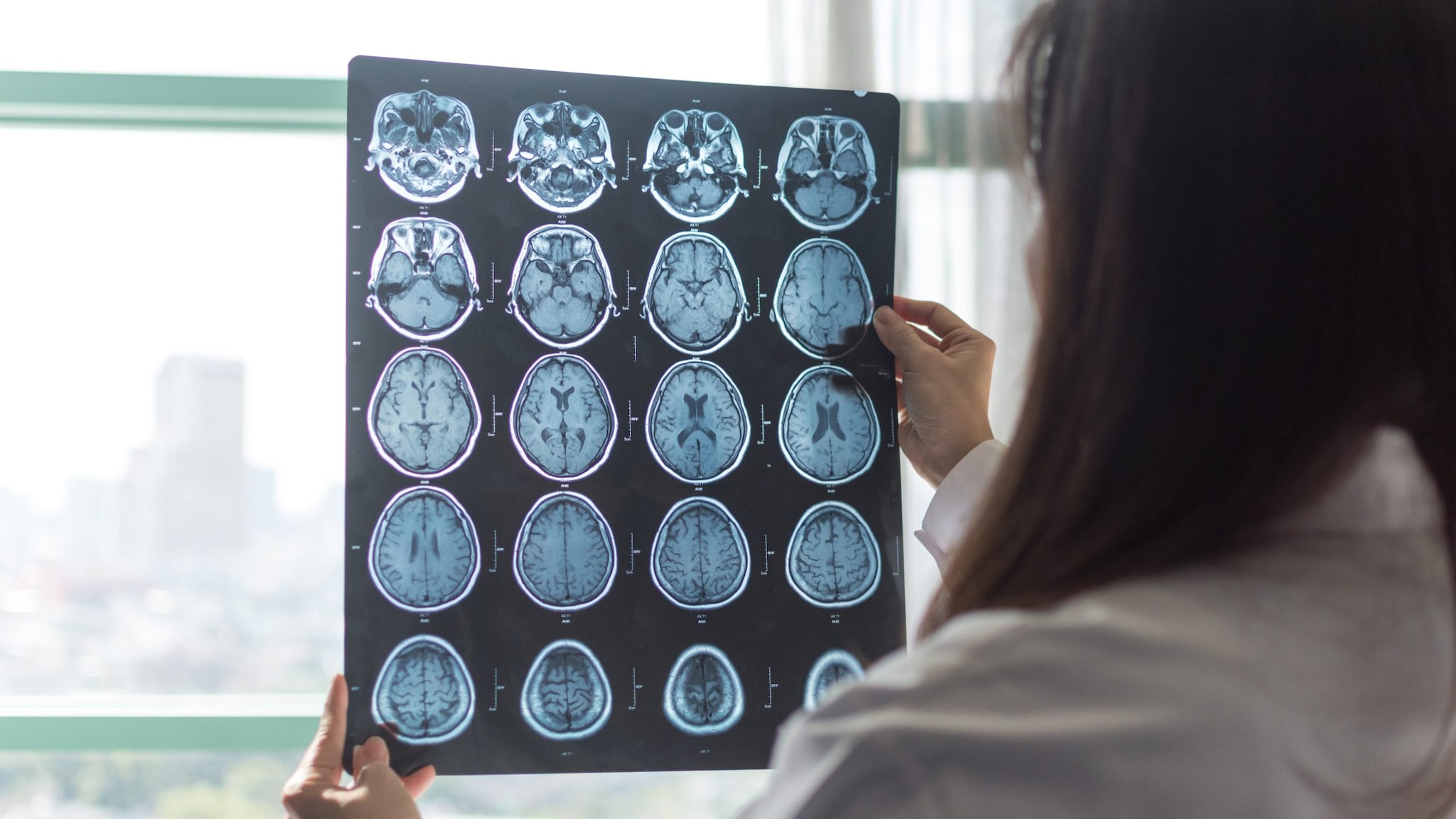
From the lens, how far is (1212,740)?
44 cm

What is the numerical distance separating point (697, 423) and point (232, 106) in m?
1.17

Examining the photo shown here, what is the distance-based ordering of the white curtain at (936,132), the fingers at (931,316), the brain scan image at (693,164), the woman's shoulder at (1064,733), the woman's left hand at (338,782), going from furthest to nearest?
the white curtain at (936,132) < the fingers at (931,316) < the brain scan image at (693,164) < the woman's left hand at (338,782) < the woman's shoulder at (1064,733)

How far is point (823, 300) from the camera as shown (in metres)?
1.14

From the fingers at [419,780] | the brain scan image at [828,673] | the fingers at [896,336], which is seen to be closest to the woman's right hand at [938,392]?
the fingers at [896,336]

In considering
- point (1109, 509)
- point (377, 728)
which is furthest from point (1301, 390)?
point (377, 728)

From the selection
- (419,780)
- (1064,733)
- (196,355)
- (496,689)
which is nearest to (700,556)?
(496,689)

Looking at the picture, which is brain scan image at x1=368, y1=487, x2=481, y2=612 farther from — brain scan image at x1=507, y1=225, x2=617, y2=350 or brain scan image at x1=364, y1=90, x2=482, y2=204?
brain scan image at x1=364, y1=90, x2=482, y2=204

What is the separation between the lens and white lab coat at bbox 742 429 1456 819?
448 mm

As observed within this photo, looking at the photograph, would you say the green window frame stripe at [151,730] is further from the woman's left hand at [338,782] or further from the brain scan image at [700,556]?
the brain scan image at [700,556]

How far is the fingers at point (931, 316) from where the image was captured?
122 cm

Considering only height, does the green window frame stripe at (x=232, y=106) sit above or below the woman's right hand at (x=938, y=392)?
above

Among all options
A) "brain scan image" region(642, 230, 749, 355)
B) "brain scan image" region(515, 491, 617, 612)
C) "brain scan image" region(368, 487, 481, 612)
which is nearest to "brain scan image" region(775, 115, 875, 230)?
"brain scan image" region(642, 230, 749, 355)

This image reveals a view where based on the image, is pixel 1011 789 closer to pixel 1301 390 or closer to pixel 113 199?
pixel 1301 390

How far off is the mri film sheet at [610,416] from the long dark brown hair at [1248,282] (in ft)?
1.88
